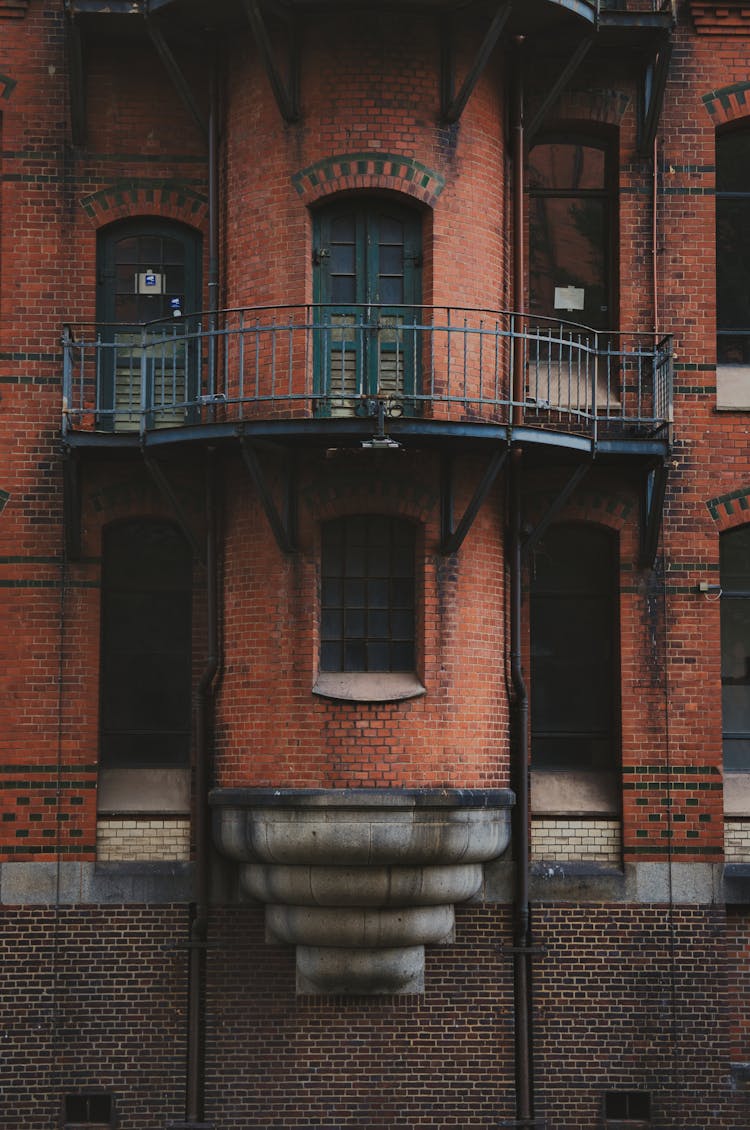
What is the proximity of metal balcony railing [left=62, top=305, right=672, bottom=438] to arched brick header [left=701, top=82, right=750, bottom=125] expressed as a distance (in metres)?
2.24

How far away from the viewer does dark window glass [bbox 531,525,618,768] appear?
1434cm

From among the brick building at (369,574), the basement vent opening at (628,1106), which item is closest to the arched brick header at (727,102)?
the brick building at (369,574)

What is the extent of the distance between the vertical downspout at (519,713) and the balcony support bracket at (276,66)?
2.07 m

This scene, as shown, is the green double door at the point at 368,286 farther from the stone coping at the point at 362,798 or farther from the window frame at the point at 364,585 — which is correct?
the stone coping at the point at 362,798

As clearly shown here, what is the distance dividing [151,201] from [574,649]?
569cm

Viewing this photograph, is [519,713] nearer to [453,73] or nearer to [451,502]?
[451,502]

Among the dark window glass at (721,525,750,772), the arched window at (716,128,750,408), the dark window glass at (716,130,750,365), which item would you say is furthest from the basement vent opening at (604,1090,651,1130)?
the dark window glass at (716,130,750,365)

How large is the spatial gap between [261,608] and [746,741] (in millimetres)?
4757

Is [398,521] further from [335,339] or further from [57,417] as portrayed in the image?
[57,417]

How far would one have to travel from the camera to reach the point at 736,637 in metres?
14.6

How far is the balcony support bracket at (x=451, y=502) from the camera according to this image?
1275cm

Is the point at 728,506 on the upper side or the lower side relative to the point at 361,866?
upper

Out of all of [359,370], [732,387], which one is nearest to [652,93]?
[732,387]

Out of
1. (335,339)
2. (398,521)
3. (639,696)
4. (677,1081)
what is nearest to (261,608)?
(398,521)
